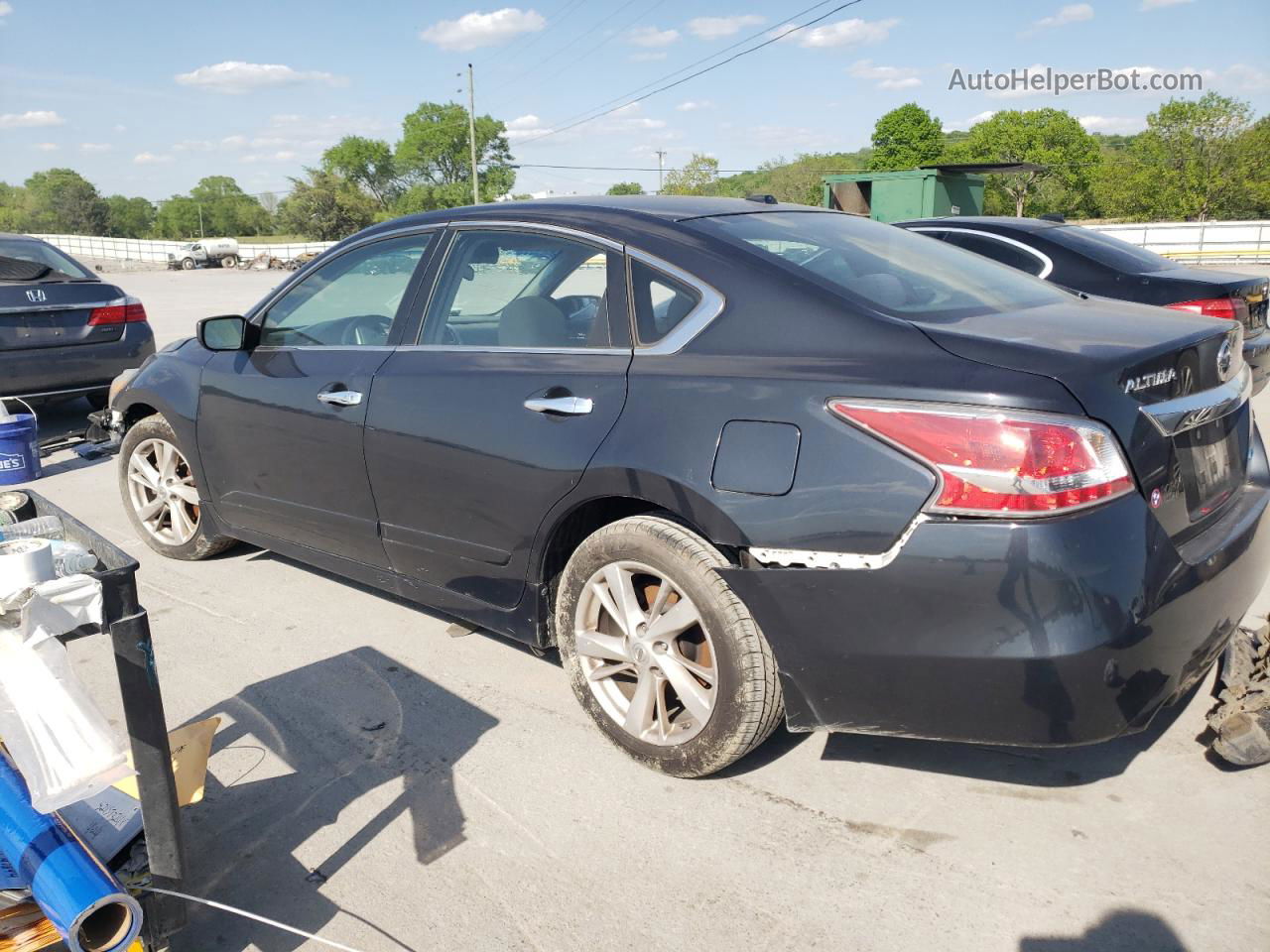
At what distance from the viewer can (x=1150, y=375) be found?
7.81ft

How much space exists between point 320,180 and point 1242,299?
277 feet

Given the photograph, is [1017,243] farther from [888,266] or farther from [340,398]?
[340,398]

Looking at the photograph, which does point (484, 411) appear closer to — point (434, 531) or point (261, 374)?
point (434, 531)

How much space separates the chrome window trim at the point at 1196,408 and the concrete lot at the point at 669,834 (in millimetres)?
1033

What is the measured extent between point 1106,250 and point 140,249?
7562 cm

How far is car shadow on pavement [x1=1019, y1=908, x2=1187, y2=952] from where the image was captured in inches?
85.1

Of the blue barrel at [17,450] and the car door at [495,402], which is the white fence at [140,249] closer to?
the blue barrel at [17,450]

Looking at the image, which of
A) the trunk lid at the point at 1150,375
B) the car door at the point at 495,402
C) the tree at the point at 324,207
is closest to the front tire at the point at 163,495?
the car door at the point at 495,402

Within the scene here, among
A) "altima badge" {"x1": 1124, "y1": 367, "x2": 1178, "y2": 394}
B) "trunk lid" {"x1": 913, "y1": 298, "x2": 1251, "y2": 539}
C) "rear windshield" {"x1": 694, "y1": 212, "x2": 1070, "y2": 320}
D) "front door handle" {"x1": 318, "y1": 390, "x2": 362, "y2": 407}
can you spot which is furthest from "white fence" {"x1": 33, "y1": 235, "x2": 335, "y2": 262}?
"altima badge" {"x1": 1124, "y1": 367, "x2": 1178, "y2": 394}

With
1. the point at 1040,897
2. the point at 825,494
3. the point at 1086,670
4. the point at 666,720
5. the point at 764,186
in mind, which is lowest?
the point at 1040,897

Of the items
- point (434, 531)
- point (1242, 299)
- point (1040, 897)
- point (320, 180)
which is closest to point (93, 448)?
point (434, 531)

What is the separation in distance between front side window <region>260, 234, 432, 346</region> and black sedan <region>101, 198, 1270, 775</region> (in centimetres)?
2

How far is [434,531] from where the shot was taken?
3395 millimetres

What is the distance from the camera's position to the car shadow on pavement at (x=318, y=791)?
7.89 ft
